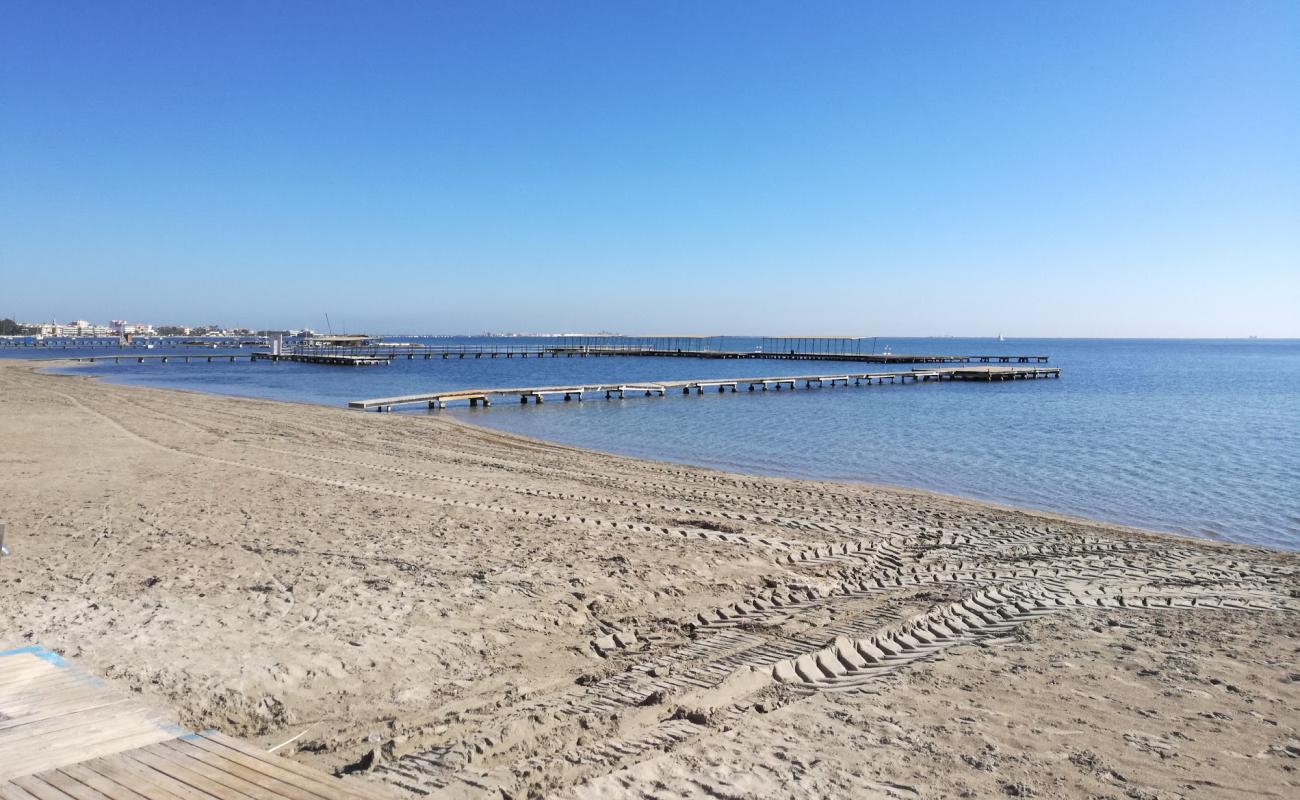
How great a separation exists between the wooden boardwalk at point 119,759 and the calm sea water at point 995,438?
14.0m

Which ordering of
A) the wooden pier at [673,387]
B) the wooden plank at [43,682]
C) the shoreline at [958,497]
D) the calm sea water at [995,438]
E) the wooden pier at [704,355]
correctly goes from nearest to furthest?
1. the wooden plank at [43,682]
2. the shoreline at [958,497]
3. the calm sea water at [995,438]
4. the wooden pier at [673,387]
5. the wooden pier at [704,355]

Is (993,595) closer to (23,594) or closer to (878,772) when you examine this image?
(878,772)

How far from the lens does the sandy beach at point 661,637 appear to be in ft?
14.8

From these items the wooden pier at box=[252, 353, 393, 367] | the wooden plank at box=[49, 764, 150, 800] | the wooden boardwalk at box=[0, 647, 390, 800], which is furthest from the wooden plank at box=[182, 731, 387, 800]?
the wooden pier at box=[252, 353, 393, 367]

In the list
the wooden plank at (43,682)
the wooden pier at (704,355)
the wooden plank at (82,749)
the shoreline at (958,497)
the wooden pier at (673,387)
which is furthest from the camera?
the wooden pier at (704,355)

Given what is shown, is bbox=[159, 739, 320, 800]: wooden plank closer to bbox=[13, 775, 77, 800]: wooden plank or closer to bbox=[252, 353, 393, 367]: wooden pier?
bbox=[13, 775, 77, 800]: wooden plank

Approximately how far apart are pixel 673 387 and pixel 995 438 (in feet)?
62.6

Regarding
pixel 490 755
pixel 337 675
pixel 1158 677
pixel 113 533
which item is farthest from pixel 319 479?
pixel 1158 677

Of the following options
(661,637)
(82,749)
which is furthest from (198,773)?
(661,637)

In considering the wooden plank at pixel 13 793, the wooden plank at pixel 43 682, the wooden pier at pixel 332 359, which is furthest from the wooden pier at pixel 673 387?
the wooden pier at pixel 332 359

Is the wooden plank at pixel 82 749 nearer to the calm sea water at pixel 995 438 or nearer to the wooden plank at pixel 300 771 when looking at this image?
the wooden plank at pixel 300 771

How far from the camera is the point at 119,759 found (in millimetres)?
3684

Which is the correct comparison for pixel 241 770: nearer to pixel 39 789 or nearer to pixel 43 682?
pixel 39 789

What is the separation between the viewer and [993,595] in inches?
320
